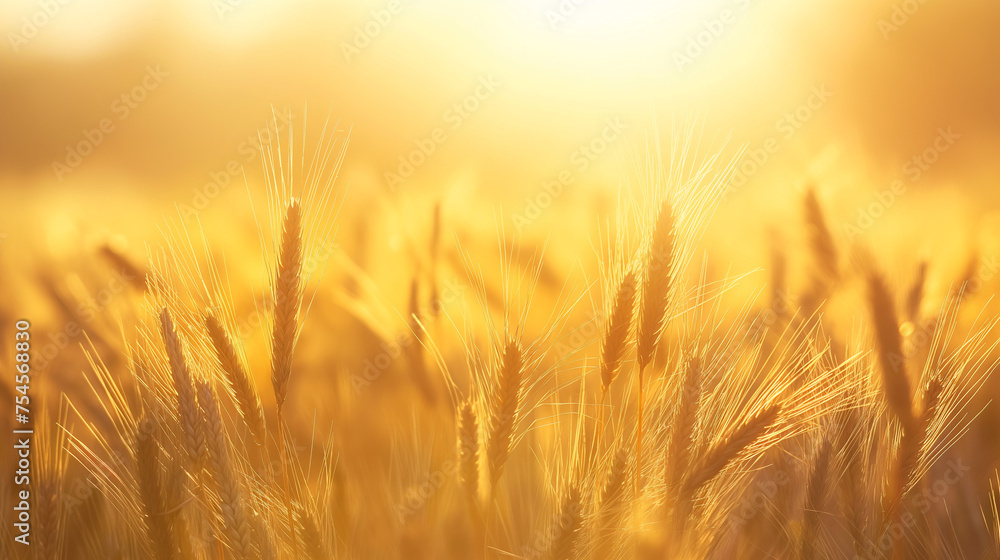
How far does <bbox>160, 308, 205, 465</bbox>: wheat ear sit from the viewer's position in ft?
2.08

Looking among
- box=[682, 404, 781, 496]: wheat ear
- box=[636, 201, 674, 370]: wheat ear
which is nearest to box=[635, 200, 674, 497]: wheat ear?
box=[636, 201, 674, 370]: wheat ear

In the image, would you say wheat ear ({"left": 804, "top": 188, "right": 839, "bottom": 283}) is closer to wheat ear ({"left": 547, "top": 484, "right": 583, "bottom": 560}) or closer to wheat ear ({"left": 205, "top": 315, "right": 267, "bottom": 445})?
wheat ear ({"left": 547, "top": 484, "right": 583, "bottom": 560})

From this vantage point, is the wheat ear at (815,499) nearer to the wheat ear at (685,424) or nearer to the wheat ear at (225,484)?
the wheat ear at (685,424)

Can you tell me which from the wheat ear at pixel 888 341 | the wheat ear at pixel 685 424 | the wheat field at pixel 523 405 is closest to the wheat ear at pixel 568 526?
the wheat field at pixel 523 405

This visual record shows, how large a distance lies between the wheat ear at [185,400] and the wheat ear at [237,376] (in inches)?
1.5

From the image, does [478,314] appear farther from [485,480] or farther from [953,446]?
[953,446]

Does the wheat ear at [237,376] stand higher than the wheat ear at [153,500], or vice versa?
the wheat ear at [237,376]

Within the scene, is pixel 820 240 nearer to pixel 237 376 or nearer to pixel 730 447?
pixel 730 447

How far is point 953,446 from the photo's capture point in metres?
0.97

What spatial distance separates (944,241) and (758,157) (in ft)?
1.25

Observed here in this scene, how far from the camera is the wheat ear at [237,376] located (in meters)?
0.64

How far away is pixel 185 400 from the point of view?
636mm

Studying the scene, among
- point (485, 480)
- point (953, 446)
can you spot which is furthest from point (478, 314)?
point (953, 446)

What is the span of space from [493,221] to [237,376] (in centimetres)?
48
